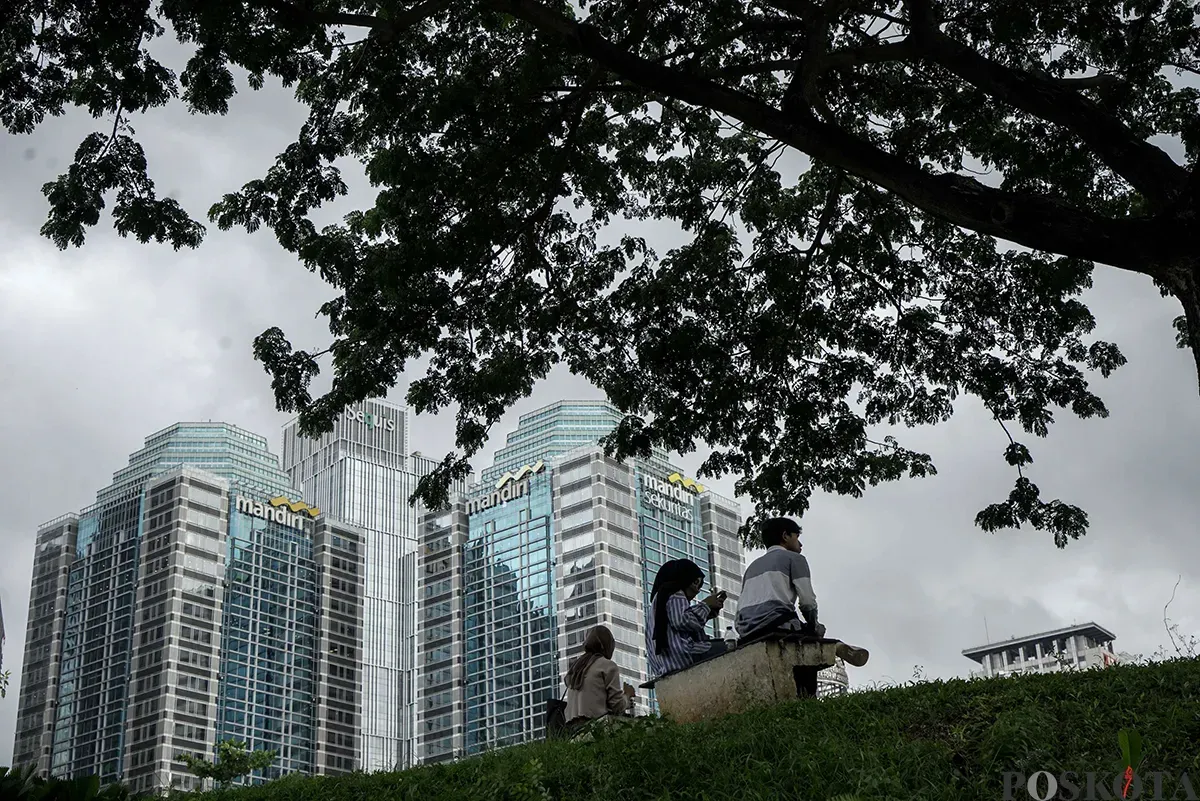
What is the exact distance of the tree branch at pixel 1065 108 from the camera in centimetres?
712

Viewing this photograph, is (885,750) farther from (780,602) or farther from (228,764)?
Result: (228,764)

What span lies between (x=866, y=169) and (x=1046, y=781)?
3985mm

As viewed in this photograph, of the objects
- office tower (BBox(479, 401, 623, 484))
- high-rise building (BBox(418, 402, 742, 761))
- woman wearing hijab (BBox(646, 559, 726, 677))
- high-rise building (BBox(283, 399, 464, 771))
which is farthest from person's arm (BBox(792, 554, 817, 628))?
high-rise building (BBox(283, 399, 464, 771))

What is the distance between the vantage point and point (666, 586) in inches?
362

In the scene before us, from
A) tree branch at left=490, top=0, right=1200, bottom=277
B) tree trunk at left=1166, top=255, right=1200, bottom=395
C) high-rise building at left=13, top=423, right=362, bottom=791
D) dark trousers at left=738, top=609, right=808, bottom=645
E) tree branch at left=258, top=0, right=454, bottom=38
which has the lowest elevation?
dark trousers at left=738, top=609, right=808, bottom=645

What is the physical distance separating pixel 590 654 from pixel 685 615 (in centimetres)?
81

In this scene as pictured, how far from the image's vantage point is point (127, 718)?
259 ft

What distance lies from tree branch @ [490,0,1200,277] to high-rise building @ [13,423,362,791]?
75612 mm

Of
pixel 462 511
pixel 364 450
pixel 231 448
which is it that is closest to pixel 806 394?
pixel 462 511

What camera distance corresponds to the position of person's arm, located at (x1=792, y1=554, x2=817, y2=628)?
26.8 ft

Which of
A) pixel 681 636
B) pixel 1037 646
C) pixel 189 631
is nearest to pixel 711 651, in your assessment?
pixel 681 636

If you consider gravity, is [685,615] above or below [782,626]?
above

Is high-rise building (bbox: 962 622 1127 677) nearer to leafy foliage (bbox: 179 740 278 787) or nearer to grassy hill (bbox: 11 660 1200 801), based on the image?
leafy foliage (bbox: 179 740 278 787)

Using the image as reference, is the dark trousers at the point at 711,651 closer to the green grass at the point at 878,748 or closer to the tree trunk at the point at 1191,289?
the green grass at the point at 878,748
